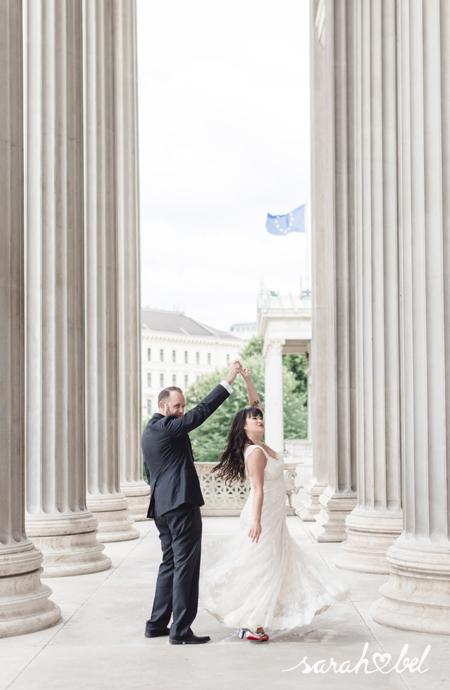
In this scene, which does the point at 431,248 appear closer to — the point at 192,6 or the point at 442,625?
the point at 442,625

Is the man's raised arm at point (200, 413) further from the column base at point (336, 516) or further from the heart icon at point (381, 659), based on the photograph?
the column base at point (336, 516)

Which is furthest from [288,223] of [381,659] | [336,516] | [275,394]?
[381,659]

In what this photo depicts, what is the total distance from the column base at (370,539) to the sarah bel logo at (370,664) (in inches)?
336

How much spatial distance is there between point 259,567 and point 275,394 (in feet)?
243

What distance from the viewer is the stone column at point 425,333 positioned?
14320 millimetres

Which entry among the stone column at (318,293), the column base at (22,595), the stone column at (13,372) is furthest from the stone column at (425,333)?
the stone column at (318,293)

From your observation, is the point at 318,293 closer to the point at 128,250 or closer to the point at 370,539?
the point at 128,250

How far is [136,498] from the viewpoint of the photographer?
3497 cm

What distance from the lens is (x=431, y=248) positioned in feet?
48.4

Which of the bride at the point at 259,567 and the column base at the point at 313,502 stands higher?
the bride at the point at 259,567

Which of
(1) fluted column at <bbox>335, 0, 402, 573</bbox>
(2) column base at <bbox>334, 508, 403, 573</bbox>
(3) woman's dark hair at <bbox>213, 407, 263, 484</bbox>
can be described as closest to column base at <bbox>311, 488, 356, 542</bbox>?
(1) fluted column at <bbox>335, 0, 402, 573</bbox>

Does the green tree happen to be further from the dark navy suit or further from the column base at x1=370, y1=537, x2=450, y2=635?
the dark navy suit

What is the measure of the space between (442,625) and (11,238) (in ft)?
32.4

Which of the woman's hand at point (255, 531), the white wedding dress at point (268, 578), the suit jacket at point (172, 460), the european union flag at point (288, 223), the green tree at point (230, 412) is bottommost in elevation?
the green tree at point (230, 412)
